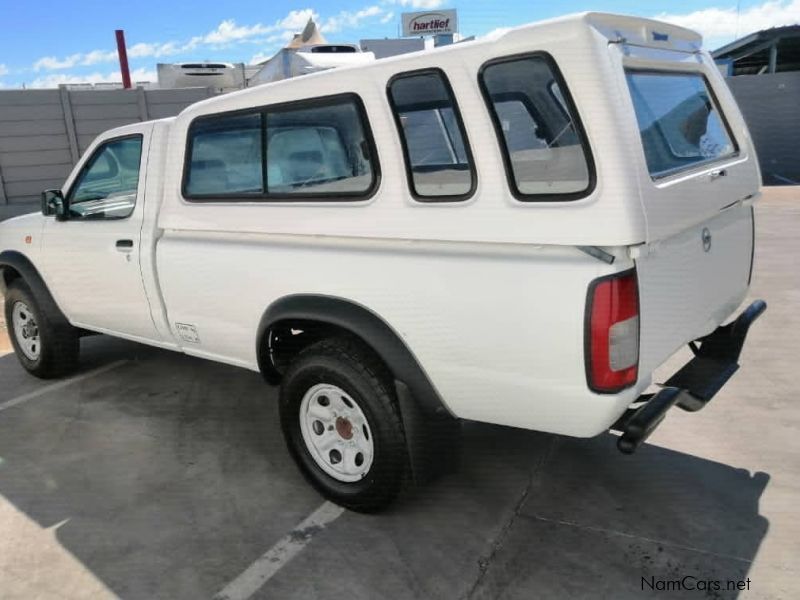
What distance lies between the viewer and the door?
3846mm

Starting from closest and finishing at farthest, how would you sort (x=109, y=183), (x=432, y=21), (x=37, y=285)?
(x=109, y=183) < (x=37, y=285) < (x=432, y=21)

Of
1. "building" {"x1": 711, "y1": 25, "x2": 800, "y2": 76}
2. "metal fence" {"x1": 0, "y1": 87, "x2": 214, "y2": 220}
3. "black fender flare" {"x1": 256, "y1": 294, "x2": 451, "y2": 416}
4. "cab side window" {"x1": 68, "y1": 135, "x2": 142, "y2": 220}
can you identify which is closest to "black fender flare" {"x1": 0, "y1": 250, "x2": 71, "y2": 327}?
"cab side window" {"x1": 68, "y1": 135, "x2": 142, "y2": 220}

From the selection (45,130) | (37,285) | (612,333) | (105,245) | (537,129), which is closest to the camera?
(612,333)

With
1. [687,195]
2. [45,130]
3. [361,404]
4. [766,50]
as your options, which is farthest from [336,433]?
[766,50]

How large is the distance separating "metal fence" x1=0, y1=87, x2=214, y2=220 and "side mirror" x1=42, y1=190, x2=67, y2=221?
7.88 meters

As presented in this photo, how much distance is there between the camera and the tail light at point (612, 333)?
7.01 ft

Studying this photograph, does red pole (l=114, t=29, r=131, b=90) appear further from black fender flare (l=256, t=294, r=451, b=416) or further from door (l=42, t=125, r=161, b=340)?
black fender flare (l=256, t=294, r=451, b=416)

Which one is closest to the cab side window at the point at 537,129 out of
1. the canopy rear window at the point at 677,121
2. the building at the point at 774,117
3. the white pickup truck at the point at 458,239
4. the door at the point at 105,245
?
the white pickup truck at the point at 458,239

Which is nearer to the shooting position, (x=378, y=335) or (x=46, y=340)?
(x=378, y=335)

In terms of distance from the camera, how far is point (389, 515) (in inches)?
119

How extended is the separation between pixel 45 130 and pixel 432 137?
36.6ft

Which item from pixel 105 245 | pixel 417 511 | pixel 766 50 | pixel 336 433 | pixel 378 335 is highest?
pixel 766 50

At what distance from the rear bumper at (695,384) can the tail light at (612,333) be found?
191 millimetres

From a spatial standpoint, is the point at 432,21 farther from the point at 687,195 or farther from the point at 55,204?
the point at 687,195
